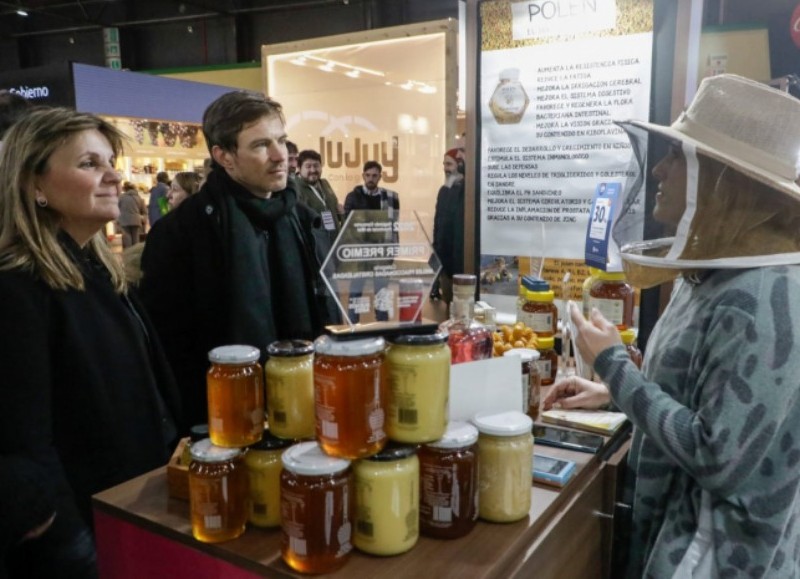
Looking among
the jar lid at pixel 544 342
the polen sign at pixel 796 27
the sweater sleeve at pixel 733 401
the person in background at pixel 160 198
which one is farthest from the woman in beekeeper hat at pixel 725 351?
the person in background at pixel 160 198

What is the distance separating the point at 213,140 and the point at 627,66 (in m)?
1.50

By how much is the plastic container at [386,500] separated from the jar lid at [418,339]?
171 millimetres

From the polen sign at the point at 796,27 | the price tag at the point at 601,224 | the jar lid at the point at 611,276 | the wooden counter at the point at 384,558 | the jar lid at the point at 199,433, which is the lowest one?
the wooden counter at the point at 384,558

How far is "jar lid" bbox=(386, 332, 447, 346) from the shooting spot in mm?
1084

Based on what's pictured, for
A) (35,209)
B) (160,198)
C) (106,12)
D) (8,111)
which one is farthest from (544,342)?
(106,12)

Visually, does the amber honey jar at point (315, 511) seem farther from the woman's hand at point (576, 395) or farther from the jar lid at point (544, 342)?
the jar lid at point (544, 342)

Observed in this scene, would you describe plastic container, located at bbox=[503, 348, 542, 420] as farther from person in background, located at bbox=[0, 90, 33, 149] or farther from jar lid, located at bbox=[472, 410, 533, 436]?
person in background, located at bbox=[0, 90, 33, 149]

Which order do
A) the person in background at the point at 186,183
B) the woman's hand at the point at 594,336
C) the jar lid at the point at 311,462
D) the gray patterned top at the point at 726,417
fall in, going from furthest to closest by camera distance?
the person in background at the point at 186,183 < the woman's hand at the point at 594,336 < the gray patterned top at the point at 726,417 < the jar lid at the point at 311,462

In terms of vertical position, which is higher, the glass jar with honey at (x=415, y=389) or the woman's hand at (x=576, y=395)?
the glass jar with honey at (x=415, y=389)

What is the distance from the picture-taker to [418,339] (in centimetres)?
109

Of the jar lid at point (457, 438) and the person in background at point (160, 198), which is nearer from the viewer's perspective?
the jar lid at point (457, 438)

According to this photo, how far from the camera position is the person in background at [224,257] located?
2301 millimetres

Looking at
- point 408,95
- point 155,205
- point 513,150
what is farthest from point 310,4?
point 513,150

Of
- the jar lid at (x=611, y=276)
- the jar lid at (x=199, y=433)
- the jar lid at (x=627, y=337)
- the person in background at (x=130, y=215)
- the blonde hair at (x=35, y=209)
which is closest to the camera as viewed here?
the jar lid at (x=199, y=433)
